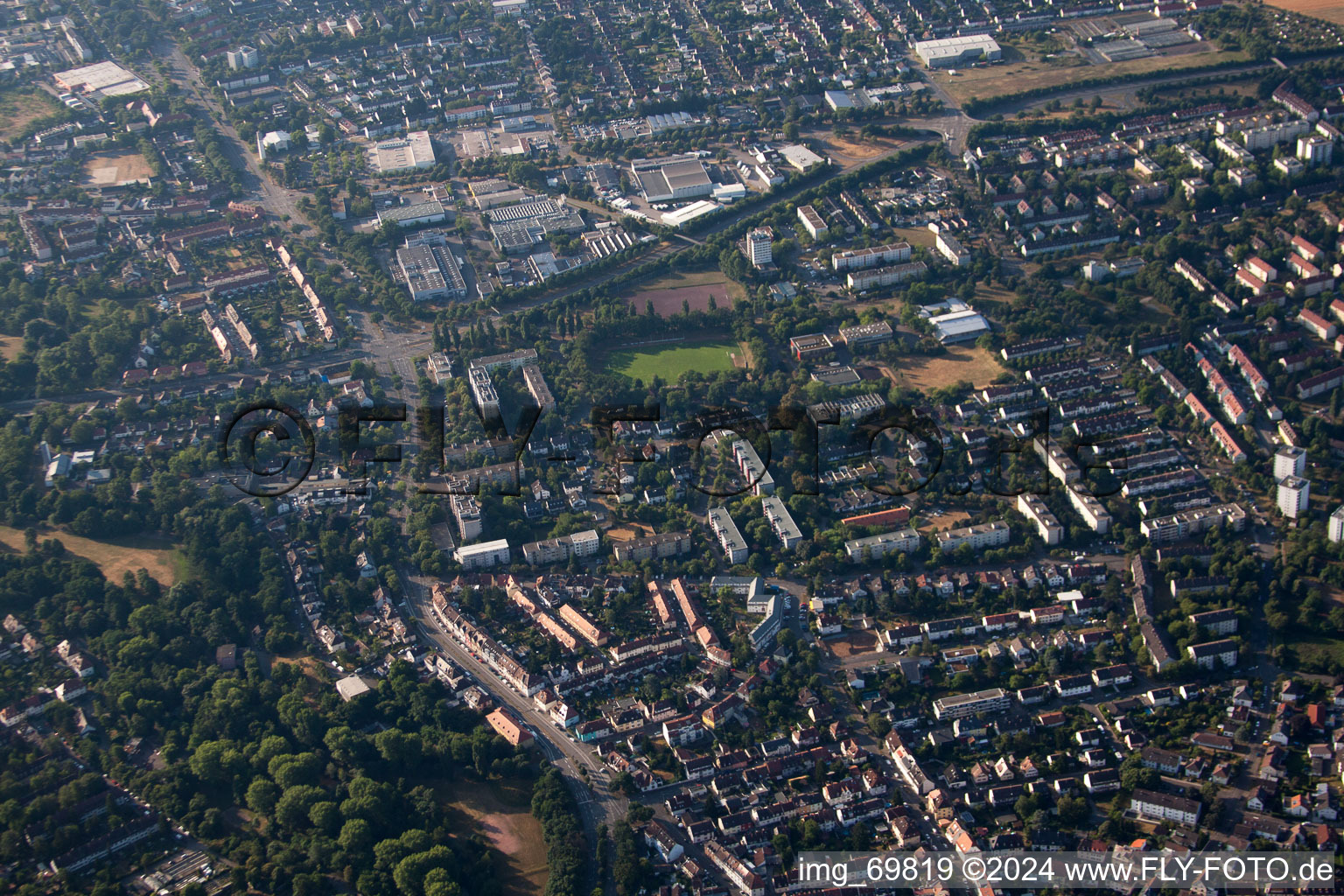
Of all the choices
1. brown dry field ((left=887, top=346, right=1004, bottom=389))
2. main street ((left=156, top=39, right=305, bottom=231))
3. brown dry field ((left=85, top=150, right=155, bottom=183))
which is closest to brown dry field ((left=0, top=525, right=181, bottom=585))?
main street ((left=156, top=39, right=305, bottom=231))

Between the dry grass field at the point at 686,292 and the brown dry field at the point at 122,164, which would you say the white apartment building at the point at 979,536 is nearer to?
the dry grass field at the point at 686,292

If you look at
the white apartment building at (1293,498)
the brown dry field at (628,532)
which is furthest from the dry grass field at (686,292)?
the white apartment building at (1293,498)

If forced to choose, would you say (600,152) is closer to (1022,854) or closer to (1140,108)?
(1140,108)

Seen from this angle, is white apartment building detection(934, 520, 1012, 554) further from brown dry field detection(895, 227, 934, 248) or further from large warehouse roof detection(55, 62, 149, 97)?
large warehouse roof detection(55, 62, 149, 97)

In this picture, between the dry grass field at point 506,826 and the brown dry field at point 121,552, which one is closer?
the dry grass field at point 506,826

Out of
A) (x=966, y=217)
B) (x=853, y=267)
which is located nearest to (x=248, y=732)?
(x=853, y=267)
